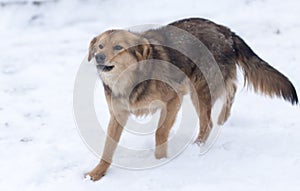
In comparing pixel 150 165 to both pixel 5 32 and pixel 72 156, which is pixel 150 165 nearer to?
pixel 72 156

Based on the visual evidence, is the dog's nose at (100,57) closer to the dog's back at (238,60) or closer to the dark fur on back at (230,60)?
the dark fur on back at (230,60)

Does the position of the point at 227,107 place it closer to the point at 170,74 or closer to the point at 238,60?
the point at 238,60

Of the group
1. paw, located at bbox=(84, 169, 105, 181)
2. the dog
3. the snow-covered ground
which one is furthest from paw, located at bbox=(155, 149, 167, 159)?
paw, located at bbox=(84, 169, 105, 181)

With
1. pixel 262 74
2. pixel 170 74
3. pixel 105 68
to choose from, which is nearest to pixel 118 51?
pixel 105 68

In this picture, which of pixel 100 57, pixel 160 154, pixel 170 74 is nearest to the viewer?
pixel 100 57

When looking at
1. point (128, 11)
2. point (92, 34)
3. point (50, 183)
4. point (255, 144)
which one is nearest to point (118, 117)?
point (50, 183)

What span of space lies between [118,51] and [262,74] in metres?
1.34

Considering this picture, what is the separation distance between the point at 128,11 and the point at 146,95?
3.45m

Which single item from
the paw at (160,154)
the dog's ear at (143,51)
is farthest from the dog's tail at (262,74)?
the paw at (160,154)

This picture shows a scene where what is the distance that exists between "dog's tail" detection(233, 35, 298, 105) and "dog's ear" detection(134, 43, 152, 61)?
0.85m

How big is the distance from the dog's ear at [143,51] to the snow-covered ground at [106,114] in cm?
90

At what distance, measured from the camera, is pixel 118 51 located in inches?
160

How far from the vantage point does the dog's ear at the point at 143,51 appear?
4152 mm

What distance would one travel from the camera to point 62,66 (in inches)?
247
